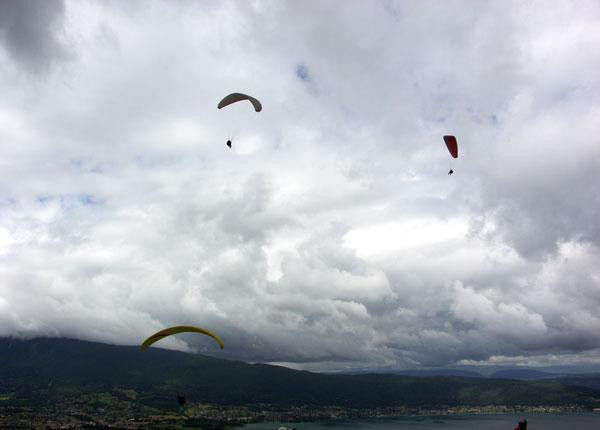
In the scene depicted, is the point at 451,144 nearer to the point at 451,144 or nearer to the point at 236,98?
the point at 451,144

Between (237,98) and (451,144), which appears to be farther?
(451,144)

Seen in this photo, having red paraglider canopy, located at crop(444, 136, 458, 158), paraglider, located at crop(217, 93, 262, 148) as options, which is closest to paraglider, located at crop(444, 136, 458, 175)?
red paraglider canopy, located at crop(444, 136, 458, 158)

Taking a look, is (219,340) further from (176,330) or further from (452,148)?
(452,148)

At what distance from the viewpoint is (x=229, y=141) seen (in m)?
43.2

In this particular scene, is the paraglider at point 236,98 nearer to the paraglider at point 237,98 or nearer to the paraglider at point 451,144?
the paraglider at point 237,98

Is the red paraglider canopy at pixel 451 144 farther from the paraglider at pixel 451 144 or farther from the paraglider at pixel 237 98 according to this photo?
the paraglider at pixel 237 98

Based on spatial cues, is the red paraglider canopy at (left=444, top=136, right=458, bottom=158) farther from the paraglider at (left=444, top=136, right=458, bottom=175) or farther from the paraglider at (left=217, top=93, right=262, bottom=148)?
the paraglider at (left=217, top=93, right=262, bottom=148)

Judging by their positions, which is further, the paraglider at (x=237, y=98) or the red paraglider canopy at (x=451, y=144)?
the red paraglider canopy at (x=451, y=144)

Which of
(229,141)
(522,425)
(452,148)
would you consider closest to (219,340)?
(229,141)

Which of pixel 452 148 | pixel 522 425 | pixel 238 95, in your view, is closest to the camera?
pixel 522 425

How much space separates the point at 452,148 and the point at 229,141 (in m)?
28.1

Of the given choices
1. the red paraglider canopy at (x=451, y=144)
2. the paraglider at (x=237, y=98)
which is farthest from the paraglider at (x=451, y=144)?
the paraglider at (x=237, y=98)

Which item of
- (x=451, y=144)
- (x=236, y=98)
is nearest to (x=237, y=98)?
(x=236, y=98)

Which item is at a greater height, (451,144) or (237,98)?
(237,98)
